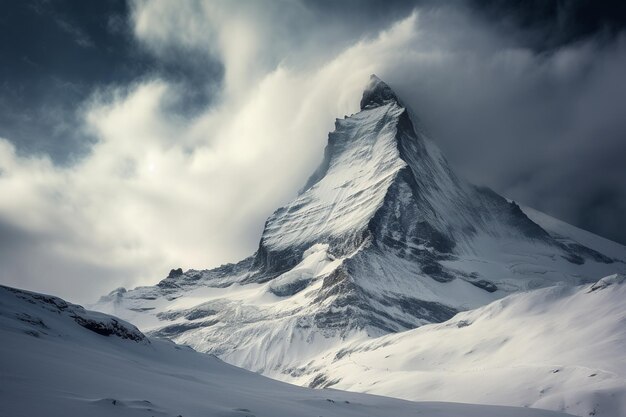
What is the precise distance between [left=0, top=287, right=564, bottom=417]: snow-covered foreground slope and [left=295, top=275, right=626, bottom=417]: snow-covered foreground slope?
26.5m

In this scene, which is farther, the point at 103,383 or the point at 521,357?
the point at 521,357

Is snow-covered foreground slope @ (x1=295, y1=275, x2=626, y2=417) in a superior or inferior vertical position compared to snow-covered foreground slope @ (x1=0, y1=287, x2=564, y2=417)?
superior

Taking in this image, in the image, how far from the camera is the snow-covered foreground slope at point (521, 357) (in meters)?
48.4

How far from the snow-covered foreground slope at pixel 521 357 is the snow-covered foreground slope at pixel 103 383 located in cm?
2655

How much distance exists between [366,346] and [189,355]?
113 metres

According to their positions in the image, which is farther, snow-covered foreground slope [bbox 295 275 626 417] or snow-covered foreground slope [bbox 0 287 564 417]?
snow-covered foreground slope [bbox 295 275 626 417]

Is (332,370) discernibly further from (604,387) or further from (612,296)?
(604,387)

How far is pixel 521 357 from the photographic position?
75188 mm

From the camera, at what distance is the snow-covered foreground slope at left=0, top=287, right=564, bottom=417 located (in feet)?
45.4

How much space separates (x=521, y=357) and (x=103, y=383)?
72.6m

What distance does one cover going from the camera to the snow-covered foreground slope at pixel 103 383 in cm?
1385

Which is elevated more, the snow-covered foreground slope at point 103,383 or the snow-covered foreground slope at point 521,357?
the snow-covered foreground slope at point 521,357

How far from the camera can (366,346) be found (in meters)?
144

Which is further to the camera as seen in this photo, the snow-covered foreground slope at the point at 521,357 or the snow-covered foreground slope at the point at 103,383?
the snow-covered foreground slope at the point at 521,357
